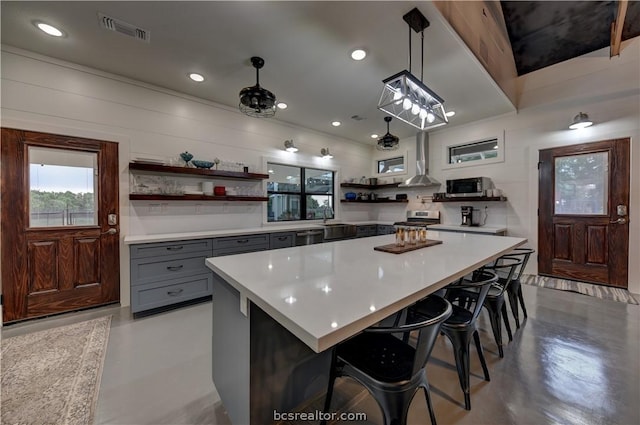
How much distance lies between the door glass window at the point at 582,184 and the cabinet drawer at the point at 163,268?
5397 mm

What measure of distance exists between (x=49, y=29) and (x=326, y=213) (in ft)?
14.6

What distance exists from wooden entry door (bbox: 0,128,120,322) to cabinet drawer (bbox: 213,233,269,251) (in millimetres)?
1219

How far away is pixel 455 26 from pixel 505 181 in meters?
3.19

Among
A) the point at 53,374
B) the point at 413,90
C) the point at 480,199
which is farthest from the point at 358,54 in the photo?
the point at 53,374

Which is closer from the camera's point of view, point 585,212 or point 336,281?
point 336,281

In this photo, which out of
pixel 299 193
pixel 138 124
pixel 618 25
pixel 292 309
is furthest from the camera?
pixel 299 193

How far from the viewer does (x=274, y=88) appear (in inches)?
134

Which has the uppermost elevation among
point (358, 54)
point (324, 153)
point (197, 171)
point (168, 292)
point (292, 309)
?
point (358, 54)

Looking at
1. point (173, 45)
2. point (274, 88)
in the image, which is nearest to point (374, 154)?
point (274, 88)

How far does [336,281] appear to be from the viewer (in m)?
1.23

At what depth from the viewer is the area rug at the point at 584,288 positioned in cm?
319

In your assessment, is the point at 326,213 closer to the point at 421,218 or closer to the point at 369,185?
the point at 369,185

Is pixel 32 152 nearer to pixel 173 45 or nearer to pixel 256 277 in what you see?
pixel 173 45

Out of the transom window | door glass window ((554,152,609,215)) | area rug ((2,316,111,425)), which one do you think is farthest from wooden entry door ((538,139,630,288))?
area rug ((2,316,111,425))
